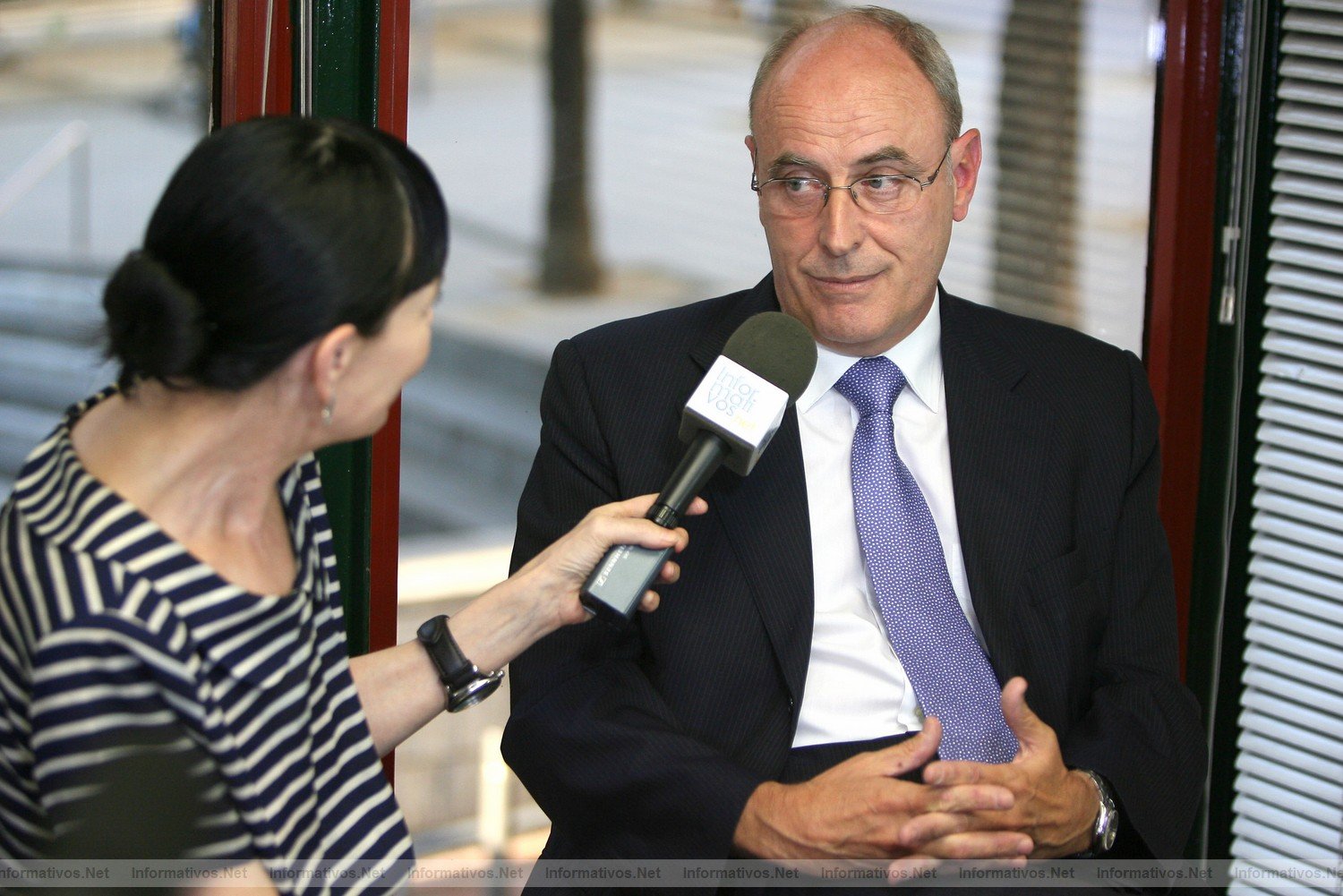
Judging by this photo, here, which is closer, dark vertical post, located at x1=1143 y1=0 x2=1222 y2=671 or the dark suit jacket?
the dark suit jacket

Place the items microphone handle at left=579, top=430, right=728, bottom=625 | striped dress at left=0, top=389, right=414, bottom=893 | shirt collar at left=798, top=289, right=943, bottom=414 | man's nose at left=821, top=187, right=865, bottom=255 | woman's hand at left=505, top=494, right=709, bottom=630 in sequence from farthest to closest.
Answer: shirt collar at left=798, top=289, right=943, bottom=414 < man's nose at left=821, top=187, right=865, bottom=255 < woman's hand at left=505, top=494, right=709, bottom=630 < microphone handle at left=579, top=430, right=728, bottom=625 < striped dress at left=0, top=389, right=414, bottom=893

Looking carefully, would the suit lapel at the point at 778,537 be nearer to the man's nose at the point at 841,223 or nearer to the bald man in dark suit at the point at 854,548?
the bald man in dark suit at the point at 854,548

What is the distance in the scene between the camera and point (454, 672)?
5.57 ft

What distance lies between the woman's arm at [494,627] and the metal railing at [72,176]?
756 mm

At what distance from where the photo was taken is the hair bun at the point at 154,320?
4.10ft

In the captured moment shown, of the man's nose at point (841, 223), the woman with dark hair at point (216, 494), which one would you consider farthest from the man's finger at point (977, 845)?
the man's nose at point (841, 223)

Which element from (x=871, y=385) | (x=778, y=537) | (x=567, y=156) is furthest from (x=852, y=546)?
(x=567, y=156)

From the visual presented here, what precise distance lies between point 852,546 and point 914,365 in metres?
0.30

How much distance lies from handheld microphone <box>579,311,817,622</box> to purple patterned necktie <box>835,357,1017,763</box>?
32 centimetres

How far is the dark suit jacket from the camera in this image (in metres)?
1.81

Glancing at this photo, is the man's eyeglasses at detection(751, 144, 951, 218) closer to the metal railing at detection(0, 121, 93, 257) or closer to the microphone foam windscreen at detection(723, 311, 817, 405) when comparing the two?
the microphone foam windscreen at detection(723, 311, 817, 405)

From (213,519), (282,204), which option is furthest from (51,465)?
(282,204)

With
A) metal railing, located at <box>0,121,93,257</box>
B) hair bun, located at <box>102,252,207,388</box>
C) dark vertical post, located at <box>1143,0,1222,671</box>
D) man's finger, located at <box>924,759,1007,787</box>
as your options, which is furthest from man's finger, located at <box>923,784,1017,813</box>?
metal railing, located at <box>0,121,93,257</box>

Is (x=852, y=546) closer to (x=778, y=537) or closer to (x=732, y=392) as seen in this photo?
(x=778, y=537)
